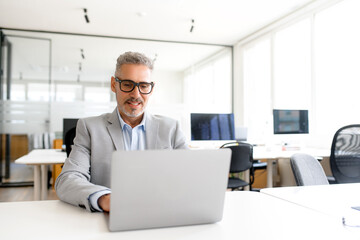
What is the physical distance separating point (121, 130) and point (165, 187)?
66cm

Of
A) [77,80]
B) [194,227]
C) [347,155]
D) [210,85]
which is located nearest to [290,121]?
[347,155]

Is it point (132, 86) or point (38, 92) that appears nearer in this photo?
point (132, 86)

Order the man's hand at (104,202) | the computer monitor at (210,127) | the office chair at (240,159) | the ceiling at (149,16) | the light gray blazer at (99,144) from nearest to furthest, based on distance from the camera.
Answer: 1. the man's hand at (104,202)
2. the light gray blazer at (99,144)
3. the office chair at (240,159)
4. the computer monitor at (210,127)
5. the ceiling at (149,16)

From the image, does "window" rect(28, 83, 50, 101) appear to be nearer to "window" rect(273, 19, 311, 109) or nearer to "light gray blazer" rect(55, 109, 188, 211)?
"window" rect(273, 19, 311, 109)

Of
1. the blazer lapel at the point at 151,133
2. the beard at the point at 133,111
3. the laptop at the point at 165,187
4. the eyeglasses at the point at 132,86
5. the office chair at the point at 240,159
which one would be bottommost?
the office chair at the point at 240,159

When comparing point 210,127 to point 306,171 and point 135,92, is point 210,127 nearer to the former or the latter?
point 306,171

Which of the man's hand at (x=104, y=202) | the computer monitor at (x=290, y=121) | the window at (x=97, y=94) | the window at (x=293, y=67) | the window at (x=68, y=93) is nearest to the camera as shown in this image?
the man's hand at (x=104, y=202)

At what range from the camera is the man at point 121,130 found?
1.28m

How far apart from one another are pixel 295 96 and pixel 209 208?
4.43 meters

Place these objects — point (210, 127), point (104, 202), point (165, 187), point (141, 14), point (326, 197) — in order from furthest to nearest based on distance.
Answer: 1. point (141, 14)
2. point (210, 127)
3. point (326, 197)
4. point (104, 202)
5. point (165, 187)

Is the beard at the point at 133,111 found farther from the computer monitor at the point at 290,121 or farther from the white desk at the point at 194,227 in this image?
the computer monitor at the point at 290,121

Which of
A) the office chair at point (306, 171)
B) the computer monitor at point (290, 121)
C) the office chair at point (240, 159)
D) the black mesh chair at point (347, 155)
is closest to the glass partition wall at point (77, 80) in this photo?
the computer monitor at point (290, 121)

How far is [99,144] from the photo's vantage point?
1.31 m

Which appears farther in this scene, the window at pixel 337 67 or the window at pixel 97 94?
the window at pixel 97 94
